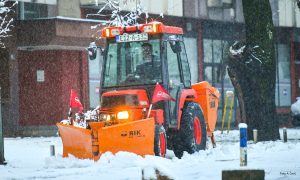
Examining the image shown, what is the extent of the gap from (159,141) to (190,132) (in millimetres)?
1565

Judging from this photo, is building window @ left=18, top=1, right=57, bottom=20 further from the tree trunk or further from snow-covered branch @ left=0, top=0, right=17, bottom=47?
the tree trunk

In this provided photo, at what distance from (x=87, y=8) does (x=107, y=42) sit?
13349 millimetres

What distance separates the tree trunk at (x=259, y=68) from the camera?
21.7 metres

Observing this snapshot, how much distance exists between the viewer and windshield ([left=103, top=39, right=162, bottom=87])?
16.4 meters

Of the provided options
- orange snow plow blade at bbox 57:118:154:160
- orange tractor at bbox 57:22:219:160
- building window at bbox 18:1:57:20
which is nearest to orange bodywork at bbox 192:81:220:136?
orange tractor at bbox 57:22:219:160

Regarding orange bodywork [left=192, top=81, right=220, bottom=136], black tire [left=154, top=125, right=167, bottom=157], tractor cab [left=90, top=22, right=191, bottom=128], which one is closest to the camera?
black tire [left=154, top=125, right=167, bottom=157]

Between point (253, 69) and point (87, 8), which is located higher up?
point (87, 8)

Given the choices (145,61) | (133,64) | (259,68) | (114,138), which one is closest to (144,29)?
(145,61)

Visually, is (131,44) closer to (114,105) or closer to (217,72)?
(114,105)

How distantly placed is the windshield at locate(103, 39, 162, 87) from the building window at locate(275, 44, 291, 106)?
24545 mm

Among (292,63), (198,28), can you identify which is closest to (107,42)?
(198,28)

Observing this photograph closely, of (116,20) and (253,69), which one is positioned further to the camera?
(116,20)

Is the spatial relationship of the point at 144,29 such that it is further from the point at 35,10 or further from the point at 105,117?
the point at 35,10

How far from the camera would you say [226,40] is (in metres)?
37.2
